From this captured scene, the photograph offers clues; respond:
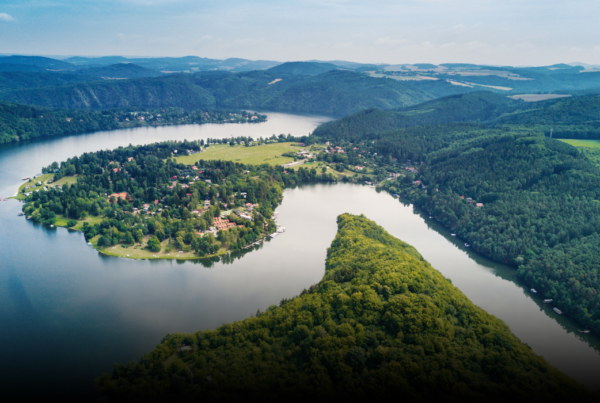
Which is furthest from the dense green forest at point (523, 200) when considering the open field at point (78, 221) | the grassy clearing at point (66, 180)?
the grassy clearing at point (66, 180)

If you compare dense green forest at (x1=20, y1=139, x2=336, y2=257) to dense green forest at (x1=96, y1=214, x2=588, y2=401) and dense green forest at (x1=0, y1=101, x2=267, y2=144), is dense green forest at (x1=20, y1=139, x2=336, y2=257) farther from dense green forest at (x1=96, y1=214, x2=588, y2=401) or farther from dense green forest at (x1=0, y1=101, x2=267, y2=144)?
dense green forest at (x1=0, y1=101, x2=267, y2=144)

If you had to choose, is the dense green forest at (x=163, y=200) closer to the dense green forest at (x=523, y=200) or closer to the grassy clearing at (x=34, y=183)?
the grassy clearing at (x=34, y=183)

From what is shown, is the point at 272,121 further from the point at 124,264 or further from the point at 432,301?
the point at 432,301

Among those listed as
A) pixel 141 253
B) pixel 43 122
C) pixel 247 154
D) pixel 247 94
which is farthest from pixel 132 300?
pixel 247 94

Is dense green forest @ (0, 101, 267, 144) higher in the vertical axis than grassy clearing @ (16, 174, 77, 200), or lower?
higher

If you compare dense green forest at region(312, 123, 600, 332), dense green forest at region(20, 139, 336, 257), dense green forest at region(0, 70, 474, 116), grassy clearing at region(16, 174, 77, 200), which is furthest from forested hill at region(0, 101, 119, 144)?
dense green forest at region(312, 123, 600, 332)

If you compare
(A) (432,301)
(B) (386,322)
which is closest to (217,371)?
(B) (386,322)
